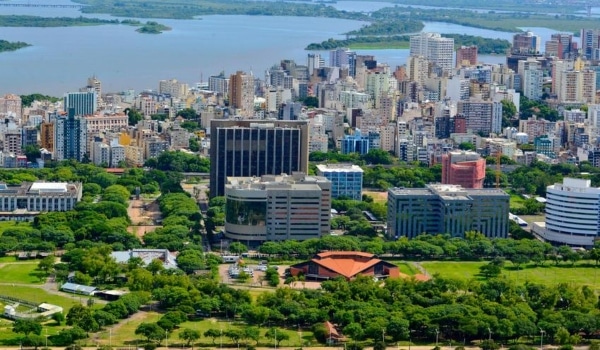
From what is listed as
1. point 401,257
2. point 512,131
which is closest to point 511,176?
point 512,131

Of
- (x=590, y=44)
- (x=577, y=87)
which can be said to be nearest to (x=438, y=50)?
(x=590, y=44)

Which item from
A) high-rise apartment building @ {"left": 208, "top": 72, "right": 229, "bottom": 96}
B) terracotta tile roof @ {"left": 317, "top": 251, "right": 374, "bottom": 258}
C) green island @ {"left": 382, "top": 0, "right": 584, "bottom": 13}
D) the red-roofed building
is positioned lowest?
the red-roofed building

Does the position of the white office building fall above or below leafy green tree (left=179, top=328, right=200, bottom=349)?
above

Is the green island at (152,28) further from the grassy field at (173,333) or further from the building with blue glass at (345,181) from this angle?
the grassy field at (173,333)

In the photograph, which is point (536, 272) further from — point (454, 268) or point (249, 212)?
point (249, 212)

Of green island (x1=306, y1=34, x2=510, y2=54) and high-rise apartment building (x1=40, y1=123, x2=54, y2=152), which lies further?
green island (x1=306, y1=34, x2=510, y2=54)

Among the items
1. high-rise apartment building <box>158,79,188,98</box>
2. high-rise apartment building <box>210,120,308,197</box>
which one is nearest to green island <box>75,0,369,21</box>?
high-rise apartment building <box>158,79,188,98</box>

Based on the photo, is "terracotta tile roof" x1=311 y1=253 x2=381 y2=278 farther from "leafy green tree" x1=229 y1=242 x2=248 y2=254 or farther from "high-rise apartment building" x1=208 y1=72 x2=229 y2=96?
"high-rise apartment building" x1=208 y1=72 x2=229 y2=96
